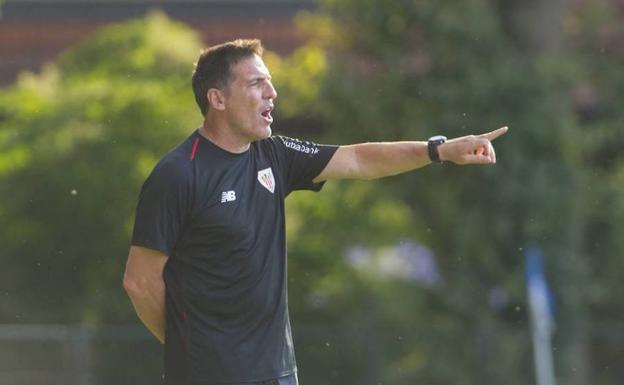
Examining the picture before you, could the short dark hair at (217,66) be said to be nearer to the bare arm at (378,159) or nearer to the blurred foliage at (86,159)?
the bare arm at (378,159)

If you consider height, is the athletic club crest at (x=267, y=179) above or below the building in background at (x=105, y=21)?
below

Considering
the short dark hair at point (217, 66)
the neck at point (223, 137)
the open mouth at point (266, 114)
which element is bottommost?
the neck at point (223, 137)

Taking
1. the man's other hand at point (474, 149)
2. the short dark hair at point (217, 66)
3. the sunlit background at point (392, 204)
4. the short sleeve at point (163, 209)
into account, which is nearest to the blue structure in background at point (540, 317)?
the sunlit background at point (392, 204)

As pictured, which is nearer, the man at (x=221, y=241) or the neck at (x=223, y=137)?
the man at (x=221, y=241)

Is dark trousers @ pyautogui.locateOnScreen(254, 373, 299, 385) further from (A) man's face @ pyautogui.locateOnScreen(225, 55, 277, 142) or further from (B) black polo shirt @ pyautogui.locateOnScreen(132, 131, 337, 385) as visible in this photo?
(A) man's face @ pyautogui.locateOnScreen(225, 55, 277, 142)

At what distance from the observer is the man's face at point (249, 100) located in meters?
5.28

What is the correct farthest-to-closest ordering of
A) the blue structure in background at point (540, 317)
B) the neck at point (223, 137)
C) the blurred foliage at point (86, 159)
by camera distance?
the blue structure in background at point (540, 317) < the blurred foliage at point (86, 159) < the neck at point (223, 137)

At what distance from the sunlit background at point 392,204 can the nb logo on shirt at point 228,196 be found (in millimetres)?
7391

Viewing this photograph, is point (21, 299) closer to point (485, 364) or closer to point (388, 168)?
point (485, 364)

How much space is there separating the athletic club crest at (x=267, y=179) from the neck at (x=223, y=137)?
12 cm

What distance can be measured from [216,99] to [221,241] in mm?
562

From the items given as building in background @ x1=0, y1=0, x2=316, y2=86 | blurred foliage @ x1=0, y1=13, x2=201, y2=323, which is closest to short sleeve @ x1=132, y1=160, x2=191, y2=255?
blurred foliage @ x1=0, y1=13, x2=201, y2=323

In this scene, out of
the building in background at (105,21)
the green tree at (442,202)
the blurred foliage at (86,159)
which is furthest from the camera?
the building in background at (105,21)

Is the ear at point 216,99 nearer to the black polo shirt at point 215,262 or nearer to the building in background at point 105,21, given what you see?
the black polo shirt at point 215,262
